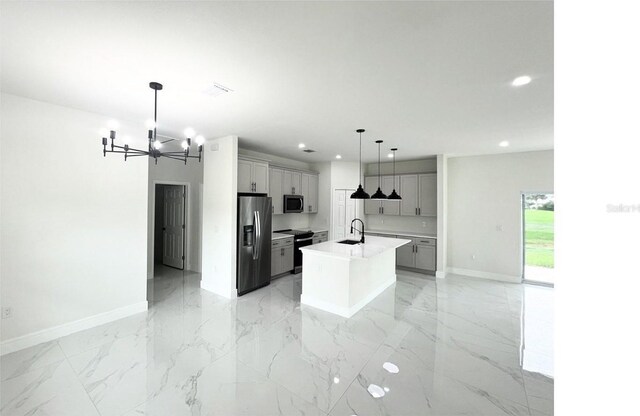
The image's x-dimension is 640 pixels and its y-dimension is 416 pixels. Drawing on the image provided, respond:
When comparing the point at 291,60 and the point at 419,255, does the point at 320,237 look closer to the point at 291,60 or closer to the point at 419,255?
the point at 419,255

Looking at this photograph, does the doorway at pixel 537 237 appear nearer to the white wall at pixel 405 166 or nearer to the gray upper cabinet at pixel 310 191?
the white wall at pixel 405 166

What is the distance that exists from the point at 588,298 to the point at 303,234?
19.0ft

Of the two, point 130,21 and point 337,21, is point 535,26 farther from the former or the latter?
point 130,21

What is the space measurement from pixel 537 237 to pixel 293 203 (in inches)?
203

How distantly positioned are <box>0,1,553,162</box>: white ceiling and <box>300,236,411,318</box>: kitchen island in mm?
1878

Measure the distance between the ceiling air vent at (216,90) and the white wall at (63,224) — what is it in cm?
182

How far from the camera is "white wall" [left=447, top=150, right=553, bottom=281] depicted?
5.38 m

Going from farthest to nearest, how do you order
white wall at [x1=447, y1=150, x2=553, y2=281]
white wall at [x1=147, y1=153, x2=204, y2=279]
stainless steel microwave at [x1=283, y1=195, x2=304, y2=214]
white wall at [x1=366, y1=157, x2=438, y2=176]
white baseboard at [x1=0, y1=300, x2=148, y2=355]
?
white wall at [x1=366, y1=157, x2=438, y2=176] → stainless steel microwave at [x1=283, y1=195, x2=304, y2=214] → white wall at [x1=147, y1=153, x2=204, y2=279] → white wall at [x1=447, y1=150, x2=553, y2=281] → white baseboard at [x1=0, y1=300, x2=148, y2=355]

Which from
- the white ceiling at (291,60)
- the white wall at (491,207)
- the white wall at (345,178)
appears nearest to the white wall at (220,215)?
the white ceiling at (291,60)

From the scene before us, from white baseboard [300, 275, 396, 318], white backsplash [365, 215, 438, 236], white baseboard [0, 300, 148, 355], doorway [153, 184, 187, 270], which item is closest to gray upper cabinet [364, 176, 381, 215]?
white backsplash [365, 215, 438, 236]

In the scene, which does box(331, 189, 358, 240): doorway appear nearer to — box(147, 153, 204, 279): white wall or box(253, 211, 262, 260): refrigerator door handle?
box(253, 211, 262, 260): refrigerator door handle

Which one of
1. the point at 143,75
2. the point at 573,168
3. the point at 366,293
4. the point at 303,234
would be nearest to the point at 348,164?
the point at 303,234

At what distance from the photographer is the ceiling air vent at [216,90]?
2.57m

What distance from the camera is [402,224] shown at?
269 inches
